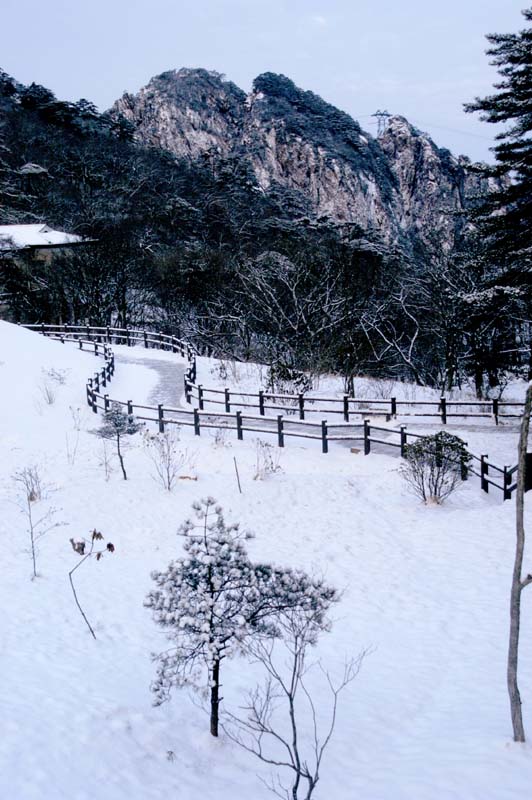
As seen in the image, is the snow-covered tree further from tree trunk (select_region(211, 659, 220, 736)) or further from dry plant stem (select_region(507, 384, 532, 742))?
dry plant stem (select_region(507, 384, 532, 742))

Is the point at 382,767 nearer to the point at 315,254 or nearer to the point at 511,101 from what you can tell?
the point at 511,101

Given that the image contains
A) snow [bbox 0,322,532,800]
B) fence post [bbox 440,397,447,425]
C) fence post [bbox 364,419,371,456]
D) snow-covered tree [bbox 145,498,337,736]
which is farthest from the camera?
fence post [bbox 440,397,447,425]

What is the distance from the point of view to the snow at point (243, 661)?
5.61 m

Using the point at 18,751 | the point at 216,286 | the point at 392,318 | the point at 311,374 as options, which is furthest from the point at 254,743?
the point at 216,286

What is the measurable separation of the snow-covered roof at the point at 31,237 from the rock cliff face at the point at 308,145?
64888mm

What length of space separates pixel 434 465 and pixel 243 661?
743 centimetres

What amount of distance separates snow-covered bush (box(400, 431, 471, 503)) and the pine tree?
192 inches

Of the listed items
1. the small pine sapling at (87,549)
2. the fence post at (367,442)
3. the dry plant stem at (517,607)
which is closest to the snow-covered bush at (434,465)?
the fence post at (367,442)

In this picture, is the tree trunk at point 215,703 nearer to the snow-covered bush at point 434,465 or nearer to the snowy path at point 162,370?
the snow-covered bush at point 434,465

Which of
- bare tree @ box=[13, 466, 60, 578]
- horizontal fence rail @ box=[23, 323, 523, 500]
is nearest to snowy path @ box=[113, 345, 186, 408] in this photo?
horizontal fence rail @ box=[23, 323, 523, 500]

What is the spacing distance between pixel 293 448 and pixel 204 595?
38.2ft

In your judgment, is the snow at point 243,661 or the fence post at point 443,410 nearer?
the snow at point 243,661

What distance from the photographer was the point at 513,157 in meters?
15.1

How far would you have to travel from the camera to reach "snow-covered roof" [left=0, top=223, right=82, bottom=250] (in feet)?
150
